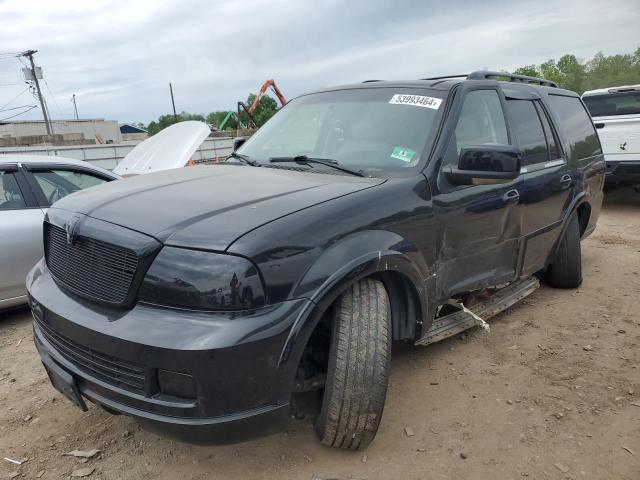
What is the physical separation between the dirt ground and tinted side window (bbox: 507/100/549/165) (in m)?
1.34

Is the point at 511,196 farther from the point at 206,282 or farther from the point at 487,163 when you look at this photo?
the point at 206,282

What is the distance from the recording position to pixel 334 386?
2.31m

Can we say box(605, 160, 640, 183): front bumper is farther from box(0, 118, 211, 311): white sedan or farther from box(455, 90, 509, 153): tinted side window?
box(0, 118, 211, 311): white sedan

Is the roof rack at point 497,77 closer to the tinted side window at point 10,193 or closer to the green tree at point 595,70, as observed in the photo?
the tinted side window at point 10,193

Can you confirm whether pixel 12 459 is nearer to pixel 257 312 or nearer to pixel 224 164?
pixel 257 312

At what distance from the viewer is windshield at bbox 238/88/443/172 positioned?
9.99 feet

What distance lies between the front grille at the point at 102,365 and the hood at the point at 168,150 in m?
3.19

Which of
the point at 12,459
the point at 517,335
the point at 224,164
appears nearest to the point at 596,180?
the point at 517,335

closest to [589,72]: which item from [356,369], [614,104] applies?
[614,104]

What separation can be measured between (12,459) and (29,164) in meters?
2.91

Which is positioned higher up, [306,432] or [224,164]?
[224,164]

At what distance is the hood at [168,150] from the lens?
551 cm

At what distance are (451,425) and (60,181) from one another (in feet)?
13.5

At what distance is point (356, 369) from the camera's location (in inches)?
91.7
